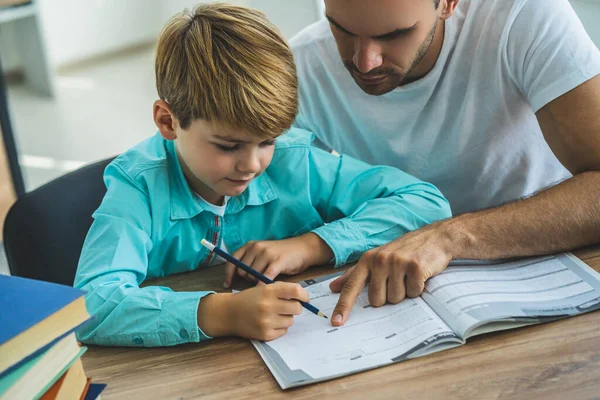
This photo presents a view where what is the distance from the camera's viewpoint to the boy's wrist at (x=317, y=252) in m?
1.33

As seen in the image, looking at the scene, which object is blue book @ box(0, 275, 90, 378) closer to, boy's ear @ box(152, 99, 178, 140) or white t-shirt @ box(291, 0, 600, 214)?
boy's ear @ box(152, 99, 178, 140)

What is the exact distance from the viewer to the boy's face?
1278mm

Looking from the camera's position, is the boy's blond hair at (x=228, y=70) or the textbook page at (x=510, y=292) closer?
the textbook page at (x=510, y=292)

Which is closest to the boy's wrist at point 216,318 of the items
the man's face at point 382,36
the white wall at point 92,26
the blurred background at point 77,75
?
the man's face at point 382,36

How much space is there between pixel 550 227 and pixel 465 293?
22 cm

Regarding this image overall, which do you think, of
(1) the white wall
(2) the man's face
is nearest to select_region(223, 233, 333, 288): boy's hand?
(2) the man's face

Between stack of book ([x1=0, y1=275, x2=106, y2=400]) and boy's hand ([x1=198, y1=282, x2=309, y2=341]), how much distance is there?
0.86 ft

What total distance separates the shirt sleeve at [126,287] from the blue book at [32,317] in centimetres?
20

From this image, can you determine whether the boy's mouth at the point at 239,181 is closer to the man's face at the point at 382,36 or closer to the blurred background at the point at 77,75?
the man's face at the point at 382,36

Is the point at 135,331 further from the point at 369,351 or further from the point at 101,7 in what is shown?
the point at 101,7

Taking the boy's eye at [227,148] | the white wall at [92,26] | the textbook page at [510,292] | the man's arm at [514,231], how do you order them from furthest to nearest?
the white wall at [92,26]
the boy's eye at [227,148]
the man's arm at [514,231]
the textbook page at [510,292]

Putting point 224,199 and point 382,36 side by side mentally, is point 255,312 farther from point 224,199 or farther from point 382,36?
point 382,36

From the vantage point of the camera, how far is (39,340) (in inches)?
31.7

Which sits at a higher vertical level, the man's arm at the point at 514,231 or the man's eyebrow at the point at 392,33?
the man's eyebrow at the point at 392,33
